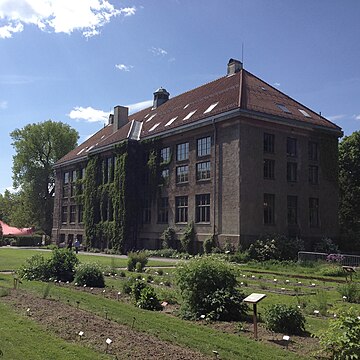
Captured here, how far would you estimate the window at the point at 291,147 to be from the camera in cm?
3690

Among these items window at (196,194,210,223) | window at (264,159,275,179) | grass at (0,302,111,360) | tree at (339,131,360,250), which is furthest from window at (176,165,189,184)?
grass at (0,302,111,360)

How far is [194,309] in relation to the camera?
1060cm

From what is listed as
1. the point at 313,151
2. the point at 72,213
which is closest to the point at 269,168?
the point at 313,151

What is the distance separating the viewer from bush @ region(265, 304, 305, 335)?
891 centimetres

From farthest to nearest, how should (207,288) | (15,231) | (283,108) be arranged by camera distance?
(15,231)
(283,108)
(207,288)

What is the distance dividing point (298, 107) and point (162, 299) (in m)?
31.7

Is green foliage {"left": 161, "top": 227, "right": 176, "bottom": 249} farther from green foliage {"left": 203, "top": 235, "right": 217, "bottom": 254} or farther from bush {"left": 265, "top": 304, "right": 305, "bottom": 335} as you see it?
bush {"left": 265, "top": 304, "right": 305, "bottom": 335}

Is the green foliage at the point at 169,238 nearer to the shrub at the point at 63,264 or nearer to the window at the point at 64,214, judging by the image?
the shrub at the point at 63,264

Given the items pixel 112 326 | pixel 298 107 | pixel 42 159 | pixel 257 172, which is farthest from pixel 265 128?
pixel 42 159

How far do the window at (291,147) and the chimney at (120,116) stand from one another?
2270 cm

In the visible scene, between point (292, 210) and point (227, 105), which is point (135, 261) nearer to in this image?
point (227, 105)

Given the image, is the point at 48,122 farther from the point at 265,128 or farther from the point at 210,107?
the point at 265,128

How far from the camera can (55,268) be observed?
669 inches

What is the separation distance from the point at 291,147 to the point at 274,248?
30.6ft
